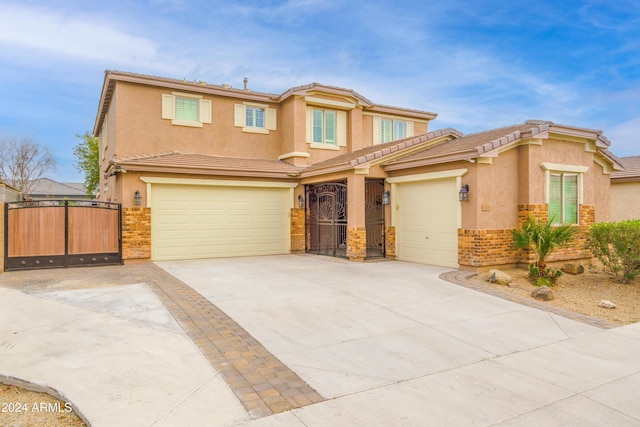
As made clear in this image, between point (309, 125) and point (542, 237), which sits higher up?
point (309, 125)

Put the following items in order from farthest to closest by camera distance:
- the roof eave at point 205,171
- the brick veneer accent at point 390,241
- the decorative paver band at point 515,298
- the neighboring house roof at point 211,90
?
the neighboring house roof at point 211,90, the brick veneer accent at point 390,241, the roof eave at point 205,171, the decorative paver band at point 515,298

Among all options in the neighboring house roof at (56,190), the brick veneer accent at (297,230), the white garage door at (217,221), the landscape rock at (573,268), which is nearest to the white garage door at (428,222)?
the landscape rock at (573,268)

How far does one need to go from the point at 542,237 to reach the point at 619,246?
1.55 m

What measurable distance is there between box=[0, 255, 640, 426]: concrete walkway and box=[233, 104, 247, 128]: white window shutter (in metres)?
9.42

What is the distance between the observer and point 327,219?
14609mm

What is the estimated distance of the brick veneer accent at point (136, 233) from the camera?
12453 mm

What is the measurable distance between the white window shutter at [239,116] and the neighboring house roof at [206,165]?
1498mm

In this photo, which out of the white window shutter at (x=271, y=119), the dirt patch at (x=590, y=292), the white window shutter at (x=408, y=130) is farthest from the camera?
the white window shutter at (x=408, y=130)

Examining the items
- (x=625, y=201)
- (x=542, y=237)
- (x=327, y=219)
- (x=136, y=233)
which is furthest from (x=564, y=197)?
(x=136, y=233)

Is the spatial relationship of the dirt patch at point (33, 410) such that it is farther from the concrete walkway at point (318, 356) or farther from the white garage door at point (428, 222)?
the white garage door at point (428, 222)

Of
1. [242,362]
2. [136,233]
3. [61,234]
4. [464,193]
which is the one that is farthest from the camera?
[136,233]

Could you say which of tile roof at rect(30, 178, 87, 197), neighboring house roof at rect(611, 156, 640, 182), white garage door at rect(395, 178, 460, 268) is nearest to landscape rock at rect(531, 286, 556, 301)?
white garage door at rect(395, 178, 460, 268)

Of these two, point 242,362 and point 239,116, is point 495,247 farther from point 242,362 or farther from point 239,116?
point 239,116

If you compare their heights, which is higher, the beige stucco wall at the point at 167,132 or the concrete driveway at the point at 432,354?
the beige stucco wall at the point at 167,132
